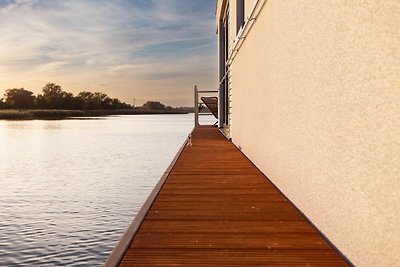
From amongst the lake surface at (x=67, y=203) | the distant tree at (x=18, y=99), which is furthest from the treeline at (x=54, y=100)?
the lake surface at (x=67, y=203)

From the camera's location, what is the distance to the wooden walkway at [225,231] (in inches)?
82.7

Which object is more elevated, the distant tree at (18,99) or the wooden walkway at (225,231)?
the distant tree at (18,99)

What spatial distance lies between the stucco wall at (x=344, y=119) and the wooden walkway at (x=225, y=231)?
18cm

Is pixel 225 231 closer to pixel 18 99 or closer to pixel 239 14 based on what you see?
pixel 239 14

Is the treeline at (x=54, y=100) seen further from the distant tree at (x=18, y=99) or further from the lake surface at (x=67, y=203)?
the lake surface at (x=67, y=203)

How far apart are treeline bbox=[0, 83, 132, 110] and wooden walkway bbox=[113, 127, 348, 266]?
102 meters

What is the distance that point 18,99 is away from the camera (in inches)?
3735

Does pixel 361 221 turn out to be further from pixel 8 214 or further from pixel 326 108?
pixel 8 214

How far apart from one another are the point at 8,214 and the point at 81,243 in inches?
102

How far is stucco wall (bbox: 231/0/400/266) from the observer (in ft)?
5.17

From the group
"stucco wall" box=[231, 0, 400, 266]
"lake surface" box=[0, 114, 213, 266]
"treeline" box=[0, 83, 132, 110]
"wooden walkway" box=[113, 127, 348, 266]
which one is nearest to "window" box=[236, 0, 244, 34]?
"stucco wall" box=[231, 0, 400, 266]

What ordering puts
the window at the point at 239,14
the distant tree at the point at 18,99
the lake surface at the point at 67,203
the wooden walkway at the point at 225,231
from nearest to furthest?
the wooden walkway at the point at 225,231
the lake surface at the point at 67,203
the window at the point at 239,14
the distant tree at the point at 18,99

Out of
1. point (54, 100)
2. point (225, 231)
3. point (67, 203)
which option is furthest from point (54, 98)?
point (225, 231)

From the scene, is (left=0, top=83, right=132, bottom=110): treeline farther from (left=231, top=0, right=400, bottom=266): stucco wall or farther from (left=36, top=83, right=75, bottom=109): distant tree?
(left=231, top=0, right=400, bottom=266): stucco wall
